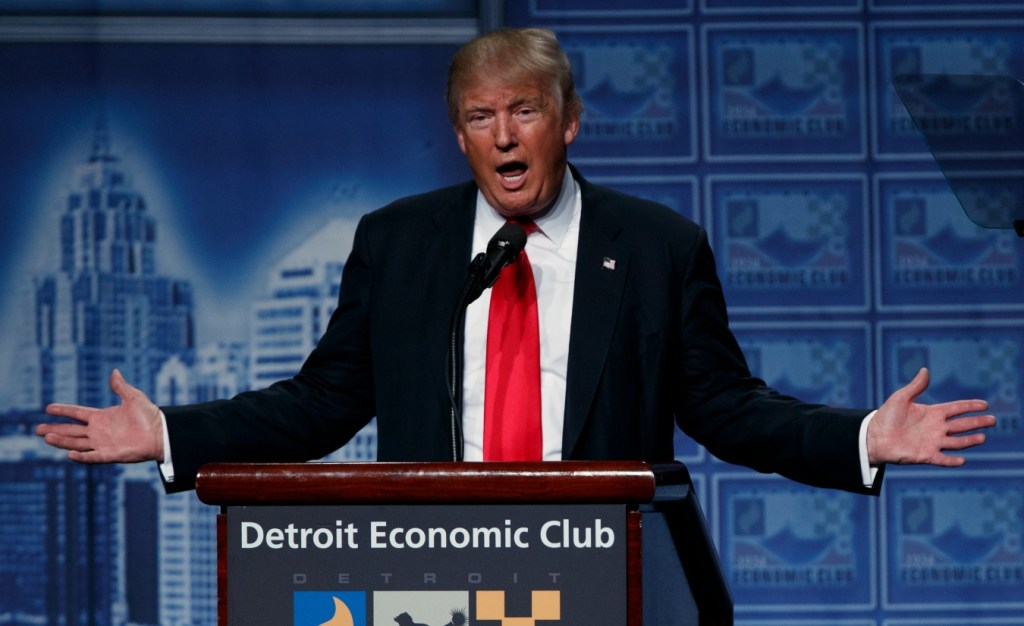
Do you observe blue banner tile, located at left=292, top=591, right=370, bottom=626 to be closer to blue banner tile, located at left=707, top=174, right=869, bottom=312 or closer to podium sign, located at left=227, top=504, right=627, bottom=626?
podium sign, located at left=227, top=504, right=627, bottom=626

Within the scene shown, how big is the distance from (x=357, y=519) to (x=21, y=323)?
2667mm

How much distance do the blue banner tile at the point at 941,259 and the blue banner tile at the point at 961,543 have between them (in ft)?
1.57

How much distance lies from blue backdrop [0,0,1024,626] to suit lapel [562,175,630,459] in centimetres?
170

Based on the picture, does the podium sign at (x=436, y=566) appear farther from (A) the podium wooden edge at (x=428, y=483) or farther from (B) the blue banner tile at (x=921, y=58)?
(B) the blue banner tile at (x=921, y=58)

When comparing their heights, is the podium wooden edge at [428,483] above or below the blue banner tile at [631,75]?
below

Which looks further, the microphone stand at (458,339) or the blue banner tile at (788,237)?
the blue banner tile at (788,237)

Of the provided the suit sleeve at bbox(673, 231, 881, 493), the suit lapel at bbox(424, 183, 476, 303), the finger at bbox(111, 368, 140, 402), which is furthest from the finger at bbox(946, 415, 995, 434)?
the finger at bbox(111, 368, 140, 402)

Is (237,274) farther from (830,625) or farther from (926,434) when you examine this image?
(926,434)

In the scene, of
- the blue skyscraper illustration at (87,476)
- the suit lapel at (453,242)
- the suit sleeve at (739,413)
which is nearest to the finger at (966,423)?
the suit sleeve at (739,413)

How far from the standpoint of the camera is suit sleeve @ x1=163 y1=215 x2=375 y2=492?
5.13ft

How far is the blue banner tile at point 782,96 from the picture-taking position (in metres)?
3.49

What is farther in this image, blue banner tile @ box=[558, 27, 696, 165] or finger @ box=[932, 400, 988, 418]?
blue banner tile @ box=[558, 27, 696, 165]

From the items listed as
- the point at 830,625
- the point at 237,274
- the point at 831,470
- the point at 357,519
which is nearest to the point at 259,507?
the point at 357,519

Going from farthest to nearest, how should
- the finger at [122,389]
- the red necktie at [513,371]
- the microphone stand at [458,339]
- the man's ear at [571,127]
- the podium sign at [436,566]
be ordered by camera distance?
1. the man's ear at [571,127]
2. the red necktie at [513,371]
3. the finger at [122,389]
4. the microphone stand at [458,339]
5. the podium sign at [436,566]
